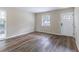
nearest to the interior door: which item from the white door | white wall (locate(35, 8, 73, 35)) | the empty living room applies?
the empty living room

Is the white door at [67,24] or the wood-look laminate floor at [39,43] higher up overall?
the white door at [67,24]

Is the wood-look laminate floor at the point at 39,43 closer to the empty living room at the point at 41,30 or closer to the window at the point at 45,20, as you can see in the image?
the empty living room at the point at 41,30

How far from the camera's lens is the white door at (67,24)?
1594 mm

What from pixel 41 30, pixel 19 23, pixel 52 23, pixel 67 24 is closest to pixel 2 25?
pixel 19 23

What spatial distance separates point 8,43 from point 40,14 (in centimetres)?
86

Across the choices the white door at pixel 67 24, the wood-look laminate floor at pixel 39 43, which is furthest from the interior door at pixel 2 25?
the white door at pixel 67 24

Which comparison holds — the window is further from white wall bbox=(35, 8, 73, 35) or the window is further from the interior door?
the interior door

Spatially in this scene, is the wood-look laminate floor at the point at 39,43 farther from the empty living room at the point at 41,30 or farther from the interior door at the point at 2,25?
the interior door at the point at 2,25

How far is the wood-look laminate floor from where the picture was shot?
57.7 inches

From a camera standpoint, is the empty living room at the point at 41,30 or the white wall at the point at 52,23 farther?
the white wall at the point at 52,23
